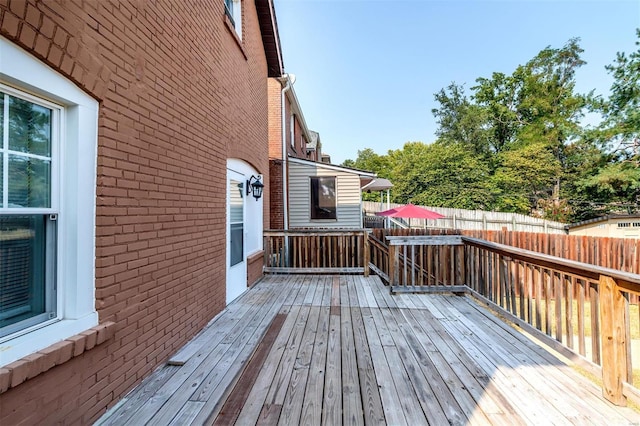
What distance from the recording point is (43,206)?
173 centimetres

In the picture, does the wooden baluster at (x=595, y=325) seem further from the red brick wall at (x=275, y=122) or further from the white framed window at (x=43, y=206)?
the red brick wall at (x=275, y=122)

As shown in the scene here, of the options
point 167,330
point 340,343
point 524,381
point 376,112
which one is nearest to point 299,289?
point 340,343

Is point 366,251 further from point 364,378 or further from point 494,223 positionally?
point 494,223

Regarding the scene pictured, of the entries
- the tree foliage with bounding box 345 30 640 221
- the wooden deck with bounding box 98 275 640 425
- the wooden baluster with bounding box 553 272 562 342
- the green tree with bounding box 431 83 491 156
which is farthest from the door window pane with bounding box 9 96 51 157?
the green tree with bounding box 431 83 491 156

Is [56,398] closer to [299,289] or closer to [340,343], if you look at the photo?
[340,343]

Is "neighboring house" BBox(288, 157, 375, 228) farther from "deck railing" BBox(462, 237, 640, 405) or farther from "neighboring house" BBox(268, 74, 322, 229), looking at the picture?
"deck railing" BBox(462, 237, 640, 405)

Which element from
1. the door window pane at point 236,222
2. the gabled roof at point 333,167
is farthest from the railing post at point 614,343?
the gabled roof at point 333,167

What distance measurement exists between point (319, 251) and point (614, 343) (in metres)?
4.98

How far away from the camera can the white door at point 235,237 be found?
4.50 meters

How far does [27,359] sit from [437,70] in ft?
98.5

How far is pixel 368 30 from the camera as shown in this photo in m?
11.2

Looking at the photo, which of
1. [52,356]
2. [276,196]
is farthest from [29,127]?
[276,196]

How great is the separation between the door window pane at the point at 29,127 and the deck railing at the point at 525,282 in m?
3.90

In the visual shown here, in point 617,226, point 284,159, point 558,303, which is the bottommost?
point 558,303
